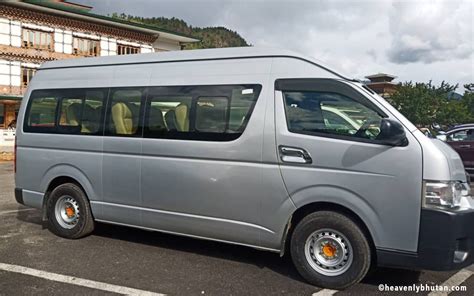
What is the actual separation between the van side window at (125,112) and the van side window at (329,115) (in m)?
1.94

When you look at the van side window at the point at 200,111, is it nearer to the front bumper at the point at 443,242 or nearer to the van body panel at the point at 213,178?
the van body panel at the point at 213,178

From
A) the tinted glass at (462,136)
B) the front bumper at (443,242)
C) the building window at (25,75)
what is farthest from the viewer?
the building window at (25,75)

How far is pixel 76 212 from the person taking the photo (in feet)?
18.0

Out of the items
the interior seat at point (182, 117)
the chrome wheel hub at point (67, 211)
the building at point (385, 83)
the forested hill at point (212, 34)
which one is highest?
the forested hill at point (212, 34)

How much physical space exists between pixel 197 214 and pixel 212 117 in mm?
1121

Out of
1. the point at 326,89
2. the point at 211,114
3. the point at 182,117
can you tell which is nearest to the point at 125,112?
the point at 182,117

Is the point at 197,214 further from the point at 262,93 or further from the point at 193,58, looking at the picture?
the point at 193,58

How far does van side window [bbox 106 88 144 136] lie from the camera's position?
493cm

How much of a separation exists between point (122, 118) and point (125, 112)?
0.29ft

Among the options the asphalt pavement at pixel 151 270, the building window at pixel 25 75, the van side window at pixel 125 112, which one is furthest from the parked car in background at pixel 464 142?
the building window at pixel 25 75

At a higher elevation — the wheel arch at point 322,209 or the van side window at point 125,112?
the van side window at point 125,112

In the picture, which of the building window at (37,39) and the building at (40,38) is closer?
the building at (40,38)

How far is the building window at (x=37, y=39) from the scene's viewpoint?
29.5 m

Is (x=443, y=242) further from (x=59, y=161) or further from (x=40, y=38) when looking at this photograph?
(x=40, y=38)
